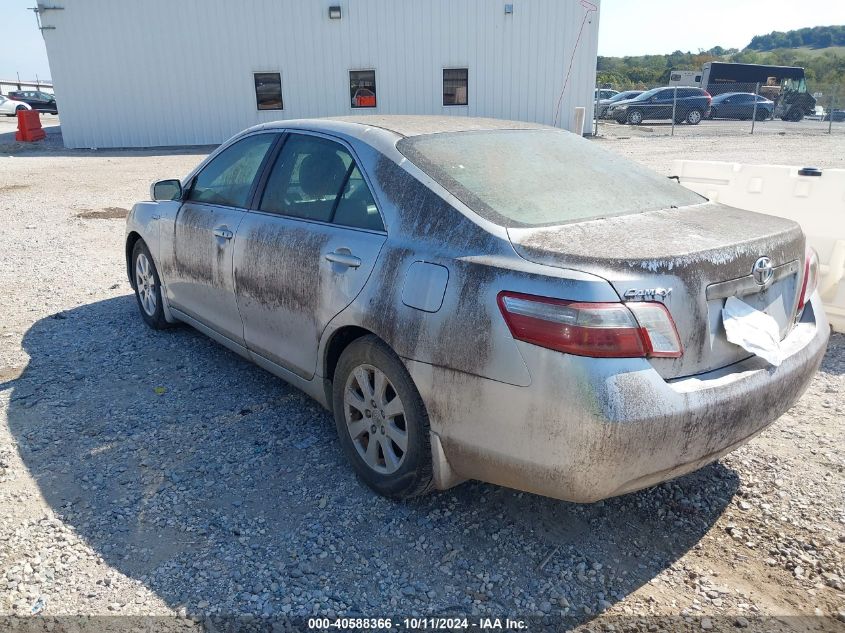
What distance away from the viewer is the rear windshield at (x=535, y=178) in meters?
2.81

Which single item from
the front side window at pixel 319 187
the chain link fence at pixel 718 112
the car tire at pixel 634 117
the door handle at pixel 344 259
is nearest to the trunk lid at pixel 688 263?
the door handle at pixel 344 259

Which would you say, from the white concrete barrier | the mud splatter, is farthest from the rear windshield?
the mud splatter

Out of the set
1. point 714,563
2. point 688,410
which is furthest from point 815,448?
point 688,410

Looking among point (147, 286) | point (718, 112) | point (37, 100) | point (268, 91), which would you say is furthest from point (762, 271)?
point (37, 100)

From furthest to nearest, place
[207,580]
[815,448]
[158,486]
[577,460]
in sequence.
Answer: [815,448], [158,486], [207,580], [577,460]

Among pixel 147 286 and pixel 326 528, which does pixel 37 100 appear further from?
pixel 326 528

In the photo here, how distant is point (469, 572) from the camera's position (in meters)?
2.67

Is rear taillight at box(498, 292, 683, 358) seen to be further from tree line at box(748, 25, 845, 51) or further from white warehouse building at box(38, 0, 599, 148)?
tree line at box(748, 25, 845, 51)

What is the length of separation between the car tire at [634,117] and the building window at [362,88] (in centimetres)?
1246

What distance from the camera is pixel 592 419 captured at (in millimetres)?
2229

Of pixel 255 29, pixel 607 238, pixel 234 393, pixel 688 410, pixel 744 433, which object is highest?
pixel 255 29

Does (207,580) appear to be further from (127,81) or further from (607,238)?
(127,81)

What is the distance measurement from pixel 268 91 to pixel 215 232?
19.4 m

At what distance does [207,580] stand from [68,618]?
19.0 inches
